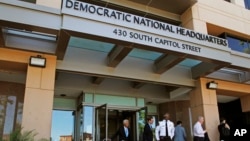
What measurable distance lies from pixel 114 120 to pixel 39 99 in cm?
542

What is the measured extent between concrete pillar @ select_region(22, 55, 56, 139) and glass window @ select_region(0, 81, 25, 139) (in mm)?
2609

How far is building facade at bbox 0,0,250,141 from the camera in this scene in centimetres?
795

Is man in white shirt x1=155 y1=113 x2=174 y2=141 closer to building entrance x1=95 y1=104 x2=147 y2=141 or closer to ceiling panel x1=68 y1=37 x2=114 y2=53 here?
building entrance x1=95 y1=104 x2=147 y2=141

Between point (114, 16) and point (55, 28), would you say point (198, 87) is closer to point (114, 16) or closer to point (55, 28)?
point (114, 16)

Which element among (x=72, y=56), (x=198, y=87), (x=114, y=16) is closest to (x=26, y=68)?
(x=72, y=56)

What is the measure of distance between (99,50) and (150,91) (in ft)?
13.6

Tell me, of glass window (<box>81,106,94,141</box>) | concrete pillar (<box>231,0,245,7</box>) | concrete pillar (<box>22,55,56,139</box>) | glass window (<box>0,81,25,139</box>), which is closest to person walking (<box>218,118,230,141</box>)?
glass window (<box>81,106,94,141</box>)

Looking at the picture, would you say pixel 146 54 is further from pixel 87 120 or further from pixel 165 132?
pixel 87 120

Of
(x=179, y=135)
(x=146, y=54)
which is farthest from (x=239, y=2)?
(x=179, y=135)

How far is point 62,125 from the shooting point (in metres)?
12.6

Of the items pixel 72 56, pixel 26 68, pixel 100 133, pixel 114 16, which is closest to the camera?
pixel 114 16

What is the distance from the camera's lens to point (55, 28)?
25.1 ft

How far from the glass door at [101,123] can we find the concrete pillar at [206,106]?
3897mm

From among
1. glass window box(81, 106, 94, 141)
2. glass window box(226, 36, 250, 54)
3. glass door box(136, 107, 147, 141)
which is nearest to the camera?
glass window box(81, 106, 94, 141)
